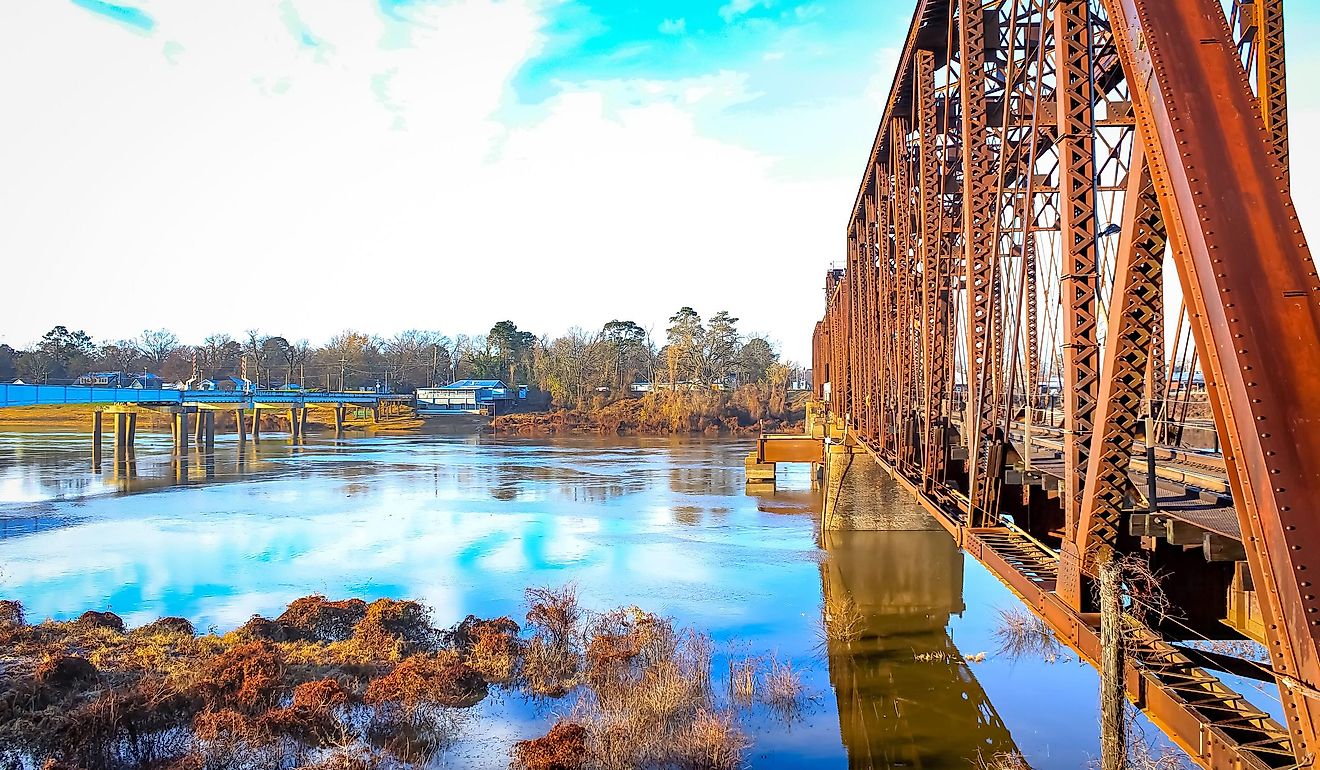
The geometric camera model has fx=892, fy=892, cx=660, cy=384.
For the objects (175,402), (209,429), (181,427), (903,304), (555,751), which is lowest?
(555,751)

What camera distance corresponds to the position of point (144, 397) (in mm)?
71750

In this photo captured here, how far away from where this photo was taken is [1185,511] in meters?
9.09

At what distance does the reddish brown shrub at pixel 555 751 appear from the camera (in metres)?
11.1

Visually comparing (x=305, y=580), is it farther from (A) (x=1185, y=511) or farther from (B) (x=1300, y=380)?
(B) (x=1300, y=380)

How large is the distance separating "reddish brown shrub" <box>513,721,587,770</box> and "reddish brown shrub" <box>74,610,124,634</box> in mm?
9772

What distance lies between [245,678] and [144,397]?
68.1m

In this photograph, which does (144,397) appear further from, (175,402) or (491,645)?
(491,645)

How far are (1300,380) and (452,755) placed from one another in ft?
35.2

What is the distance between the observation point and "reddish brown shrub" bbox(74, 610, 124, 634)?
658 inches

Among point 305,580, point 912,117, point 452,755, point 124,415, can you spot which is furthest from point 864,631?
point 124,415

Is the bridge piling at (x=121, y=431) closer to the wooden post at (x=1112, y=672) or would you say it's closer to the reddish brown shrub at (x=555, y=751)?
the reddish brown shrub at (x=555, y=751)

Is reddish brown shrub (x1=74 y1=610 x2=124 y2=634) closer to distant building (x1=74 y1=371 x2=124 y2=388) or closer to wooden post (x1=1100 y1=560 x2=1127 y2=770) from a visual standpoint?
wooden post (x1=1100 y1=560 x2=1127 y2=770)

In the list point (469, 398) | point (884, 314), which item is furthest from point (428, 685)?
point (469, 398)

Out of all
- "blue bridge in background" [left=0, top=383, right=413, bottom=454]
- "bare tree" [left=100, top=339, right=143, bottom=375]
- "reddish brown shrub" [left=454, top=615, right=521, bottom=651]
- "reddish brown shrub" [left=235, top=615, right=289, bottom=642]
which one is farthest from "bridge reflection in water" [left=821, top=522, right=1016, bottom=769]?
"bare tree" [left=100, top=339, right=143, bottom=375]
